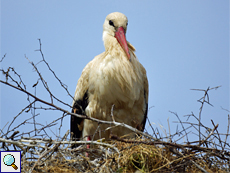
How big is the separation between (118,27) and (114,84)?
56cm

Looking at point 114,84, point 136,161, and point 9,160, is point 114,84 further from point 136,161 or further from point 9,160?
point 9,160

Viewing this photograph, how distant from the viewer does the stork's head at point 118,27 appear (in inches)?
146

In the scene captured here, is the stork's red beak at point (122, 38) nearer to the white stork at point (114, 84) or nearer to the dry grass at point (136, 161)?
the white stork at point (114, 84)

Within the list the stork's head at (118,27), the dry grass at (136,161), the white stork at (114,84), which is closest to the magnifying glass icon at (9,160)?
the dry grass at (136,161)

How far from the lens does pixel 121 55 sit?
369 centimetres

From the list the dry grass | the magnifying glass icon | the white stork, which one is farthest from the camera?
the white stork

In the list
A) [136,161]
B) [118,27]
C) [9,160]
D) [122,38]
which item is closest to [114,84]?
[122,38]

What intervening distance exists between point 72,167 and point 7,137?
0.54 meters

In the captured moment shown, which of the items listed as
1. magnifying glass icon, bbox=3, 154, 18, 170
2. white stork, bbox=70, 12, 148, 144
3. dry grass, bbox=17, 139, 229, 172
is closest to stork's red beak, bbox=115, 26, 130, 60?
white stork, bbox=70, 12, 148, 144

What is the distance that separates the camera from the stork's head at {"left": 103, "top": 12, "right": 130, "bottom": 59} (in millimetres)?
3704

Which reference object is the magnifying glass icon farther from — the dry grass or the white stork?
the white stork

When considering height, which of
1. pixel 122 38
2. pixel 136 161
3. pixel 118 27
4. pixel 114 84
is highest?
pixel 118 27

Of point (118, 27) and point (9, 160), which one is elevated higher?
point (118, 27)

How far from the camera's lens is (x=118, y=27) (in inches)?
147
